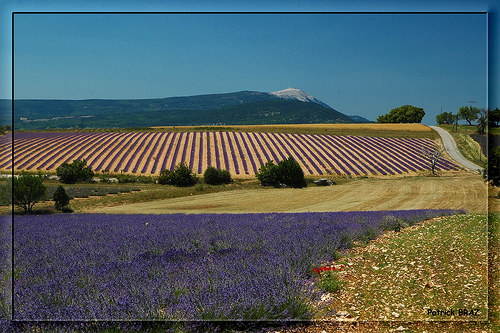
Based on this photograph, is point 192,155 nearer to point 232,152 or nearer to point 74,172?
point 232,152

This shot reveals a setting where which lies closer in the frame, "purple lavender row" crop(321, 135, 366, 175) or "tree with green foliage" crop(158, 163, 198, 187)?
"tree with green foliage" crop(158, 163, 198, 187)

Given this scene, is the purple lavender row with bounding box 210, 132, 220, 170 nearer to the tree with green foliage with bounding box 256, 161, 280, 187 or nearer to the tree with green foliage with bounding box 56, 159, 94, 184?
the tree with green foliage with bounding box 256, 161, 280, 187

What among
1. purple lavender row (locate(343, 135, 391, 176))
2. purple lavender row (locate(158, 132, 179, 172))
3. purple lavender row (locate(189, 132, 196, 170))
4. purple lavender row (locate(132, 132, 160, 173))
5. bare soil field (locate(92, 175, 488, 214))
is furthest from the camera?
purple lavender row (locate(189, 132, 196, 170))

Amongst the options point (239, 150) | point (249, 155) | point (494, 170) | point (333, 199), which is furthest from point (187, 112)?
point (494, 170)

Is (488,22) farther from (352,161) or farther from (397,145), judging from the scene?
(352,161)

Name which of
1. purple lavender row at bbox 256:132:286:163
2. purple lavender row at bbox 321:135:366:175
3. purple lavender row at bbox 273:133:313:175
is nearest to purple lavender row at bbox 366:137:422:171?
purple lavender row at bbox 321:135:366:175

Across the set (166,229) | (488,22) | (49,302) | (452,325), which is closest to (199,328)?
(49,302)
